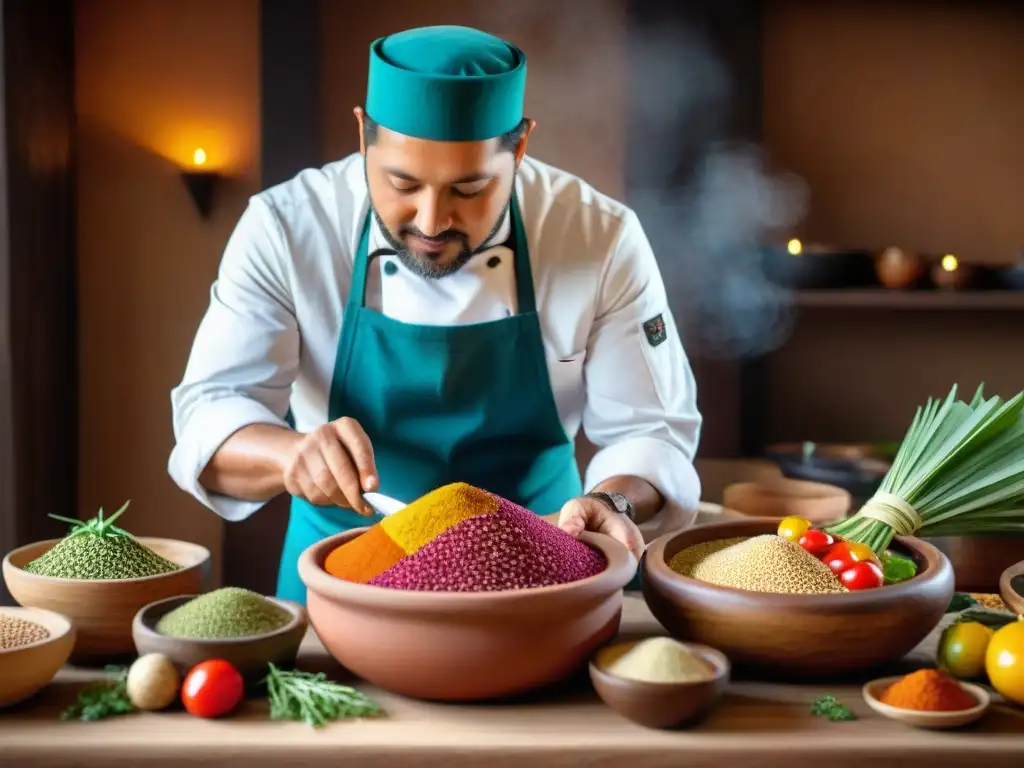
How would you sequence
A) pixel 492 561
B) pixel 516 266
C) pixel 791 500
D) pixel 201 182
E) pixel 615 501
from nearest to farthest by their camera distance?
pixel 492 561 < pixel 615 501 < pixel 516 266 < pixel 791 500 < pixel 201 182

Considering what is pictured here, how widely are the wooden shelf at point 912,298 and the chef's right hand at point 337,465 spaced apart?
2.22 m

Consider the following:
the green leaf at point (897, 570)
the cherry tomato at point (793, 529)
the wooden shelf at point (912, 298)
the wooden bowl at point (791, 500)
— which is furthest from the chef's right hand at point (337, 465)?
the wooden shelf at point (912, 298)

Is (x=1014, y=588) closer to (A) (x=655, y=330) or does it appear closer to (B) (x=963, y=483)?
(B) (x=963, y=483)

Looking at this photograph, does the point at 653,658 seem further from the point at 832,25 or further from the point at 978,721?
the point at 832,25

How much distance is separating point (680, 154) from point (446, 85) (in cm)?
195

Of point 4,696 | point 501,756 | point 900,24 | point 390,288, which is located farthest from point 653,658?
point 900,24

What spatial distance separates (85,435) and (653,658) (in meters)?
2.96

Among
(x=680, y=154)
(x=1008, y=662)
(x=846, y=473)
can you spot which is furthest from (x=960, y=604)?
(x=680, y=154)

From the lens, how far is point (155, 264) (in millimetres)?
3580

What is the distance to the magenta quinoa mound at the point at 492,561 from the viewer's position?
1.15 meters

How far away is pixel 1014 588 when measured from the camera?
1.46 metres

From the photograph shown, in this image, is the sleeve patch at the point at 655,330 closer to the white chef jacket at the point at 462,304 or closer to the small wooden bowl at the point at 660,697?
the white chef jacket at the point at 462,304

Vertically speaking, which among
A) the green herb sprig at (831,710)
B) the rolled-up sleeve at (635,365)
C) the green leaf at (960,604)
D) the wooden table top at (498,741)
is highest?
the rolled-up sleeve at (635,365)

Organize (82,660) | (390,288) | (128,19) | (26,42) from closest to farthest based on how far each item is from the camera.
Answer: (82,660)
(390,288)
(26,42)
(128,19)
